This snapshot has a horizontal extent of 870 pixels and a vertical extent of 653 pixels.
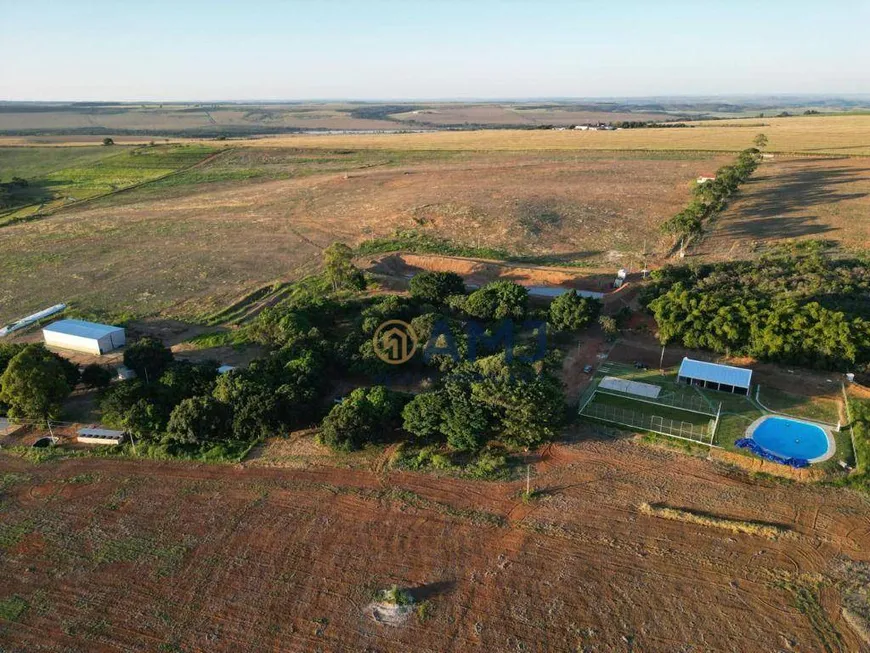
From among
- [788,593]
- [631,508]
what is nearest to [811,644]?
[788,593]

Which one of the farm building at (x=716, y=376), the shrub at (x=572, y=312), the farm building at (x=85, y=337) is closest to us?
the farm building at (x=716, y=376)

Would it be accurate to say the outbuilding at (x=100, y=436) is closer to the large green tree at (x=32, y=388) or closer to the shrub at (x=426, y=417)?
the large green tree at (x=32, y=388)

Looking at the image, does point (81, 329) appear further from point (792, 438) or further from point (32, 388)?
point (792, 438)

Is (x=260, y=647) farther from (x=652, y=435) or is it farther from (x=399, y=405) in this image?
(x=652, y=435)

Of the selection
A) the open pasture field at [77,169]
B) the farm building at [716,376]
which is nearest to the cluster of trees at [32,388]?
the farm building at [716,376]

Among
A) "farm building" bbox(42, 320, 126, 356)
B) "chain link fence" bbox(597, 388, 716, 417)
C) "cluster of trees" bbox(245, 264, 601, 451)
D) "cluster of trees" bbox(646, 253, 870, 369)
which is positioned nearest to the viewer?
"cluster of trees" bbox(245, 264, 601, 451)

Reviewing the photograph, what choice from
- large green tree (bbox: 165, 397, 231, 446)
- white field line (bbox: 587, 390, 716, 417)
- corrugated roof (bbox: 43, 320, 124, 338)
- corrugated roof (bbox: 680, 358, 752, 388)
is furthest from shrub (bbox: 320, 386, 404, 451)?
corrugated roof (bbox: 43, 320, 124, 338)

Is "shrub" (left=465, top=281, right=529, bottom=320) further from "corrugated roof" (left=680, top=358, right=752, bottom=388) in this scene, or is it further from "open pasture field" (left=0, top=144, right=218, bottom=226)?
"open pasture field" (left=0, top=144, right=218, bottom=226)

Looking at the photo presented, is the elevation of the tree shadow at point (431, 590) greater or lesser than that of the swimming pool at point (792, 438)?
lesser
